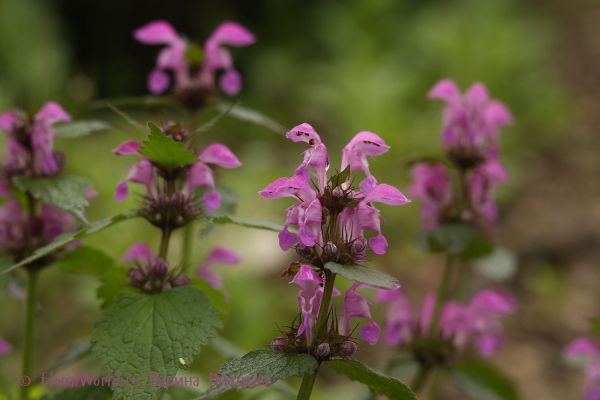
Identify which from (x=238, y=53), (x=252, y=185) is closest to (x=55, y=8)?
(x=238, y=53)

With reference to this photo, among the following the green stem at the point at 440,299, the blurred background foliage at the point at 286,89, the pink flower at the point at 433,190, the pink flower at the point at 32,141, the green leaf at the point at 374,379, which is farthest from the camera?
the blurred background foliage at the point at 286,89

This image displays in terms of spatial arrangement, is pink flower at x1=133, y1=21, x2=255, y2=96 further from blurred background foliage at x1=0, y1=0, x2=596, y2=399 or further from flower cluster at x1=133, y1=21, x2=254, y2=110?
blurred background foliage at x1=0, y1=0, x2=596, y2=399

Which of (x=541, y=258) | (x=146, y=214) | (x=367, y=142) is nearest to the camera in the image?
(x=367, y=142)

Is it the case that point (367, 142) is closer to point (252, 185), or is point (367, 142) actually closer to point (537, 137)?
point (252, 185)

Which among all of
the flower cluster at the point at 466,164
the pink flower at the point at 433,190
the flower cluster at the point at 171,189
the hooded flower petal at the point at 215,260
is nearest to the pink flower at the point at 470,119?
the flower cluster at the point at 466,164

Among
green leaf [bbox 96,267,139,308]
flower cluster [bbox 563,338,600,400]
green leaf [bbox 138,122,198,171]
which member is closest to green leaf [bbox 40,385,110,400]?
green leaf [bbox 96,267,139,308]

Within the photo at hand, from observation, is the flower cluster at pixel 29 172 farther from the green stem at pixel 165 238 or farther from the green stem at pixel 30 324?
the green stem at pixel 165 238

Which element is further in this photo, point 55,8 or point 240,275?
point 55,8
